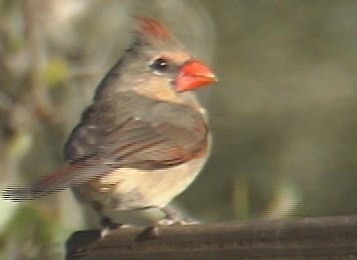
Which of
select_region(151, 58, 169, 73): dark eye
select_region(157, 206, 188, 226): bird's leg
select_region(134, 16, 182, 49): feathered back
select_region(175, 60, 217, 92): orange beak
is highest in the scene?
select_region(134, 16, 182, 49): feathered back

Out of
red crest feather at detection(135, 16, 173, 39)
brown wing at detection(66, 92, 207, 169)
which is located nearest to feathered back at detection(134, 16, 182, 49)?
red crest feather at detection(135, 16, 173, 39)

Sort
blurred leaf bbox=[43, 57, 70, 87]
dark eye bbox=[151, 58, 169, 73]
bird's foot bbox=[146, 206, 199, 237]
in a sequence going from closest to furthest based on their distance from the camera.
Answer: bird's foot bbox=[146, 206, 199, 237], dark eye bbox=[151, 58, 169, 73], blurred leaf bbox=[43, 57, 70, 87]

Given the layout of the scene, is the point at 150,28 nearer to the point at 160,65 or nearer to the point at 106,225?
the point at 160,65

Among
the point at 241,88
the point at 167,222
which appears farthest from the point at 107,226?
the point at 241,88

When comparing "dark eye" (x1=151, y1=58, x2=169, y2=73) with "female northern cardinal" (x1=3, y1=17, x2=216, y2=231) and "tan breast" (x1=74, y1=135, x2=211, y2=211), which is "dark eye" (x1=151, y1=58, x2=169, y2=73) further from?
"tan breast" (x1=74, y1=135, x2=211, y2=211)

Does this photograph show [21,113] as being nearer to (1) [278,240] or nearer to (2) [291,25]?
(1) [278,240]

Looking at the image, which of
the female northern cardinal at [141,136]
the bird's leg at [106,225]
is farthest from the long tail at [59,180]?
A: the bird's leg at [106,225]
